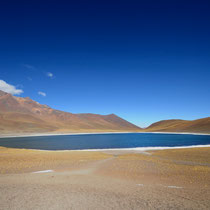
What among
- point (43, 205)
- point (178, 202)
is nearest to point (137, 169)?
point (178, 202)

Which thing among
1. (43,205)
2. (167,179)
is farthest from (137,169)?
(43,205)

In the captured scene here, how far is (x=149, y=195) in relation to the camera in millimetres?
7113

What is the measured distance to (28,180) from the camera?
30.7 feet

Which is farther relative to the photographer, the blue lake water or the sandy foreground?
the blue lake water

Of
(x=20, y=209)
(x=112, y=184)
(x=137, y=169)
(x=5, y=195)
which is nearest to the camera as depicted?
(x=20, y=209)

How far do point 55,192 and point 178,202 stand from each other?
5.04m

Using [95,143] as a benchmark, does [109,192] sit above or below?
below

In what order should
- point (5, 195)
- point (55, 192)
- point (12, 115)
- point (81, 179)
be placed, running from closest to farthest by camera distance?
point (5, 195) < point (55, 192) < point (81, 179) < point (12, 115)

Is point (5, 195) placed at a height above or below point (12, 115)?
below

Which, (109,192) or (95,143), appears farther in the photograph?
(95,143)

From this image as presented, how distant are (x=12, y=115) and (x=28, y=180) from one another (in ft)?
605

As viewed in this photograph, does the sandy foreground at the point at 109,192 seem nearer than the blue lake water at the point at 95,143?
Yes

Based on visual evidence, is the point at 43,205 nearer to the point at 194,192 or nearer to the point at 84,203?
the point at 84,203

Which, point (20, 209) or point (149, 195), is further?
point (149, 195)
